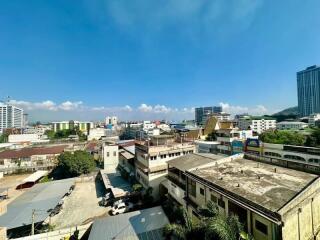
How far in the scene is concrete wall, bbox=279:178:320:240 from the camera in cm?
893

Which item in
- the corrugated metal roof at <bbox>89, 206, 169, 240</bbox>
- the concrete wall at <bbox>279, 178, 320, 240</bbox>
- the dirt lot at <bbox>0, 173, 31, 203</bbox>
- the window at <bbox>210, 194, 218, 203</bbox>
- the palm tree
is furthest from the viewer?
the dirt lot at <bbox>0, 173, 31, 203</bbox>

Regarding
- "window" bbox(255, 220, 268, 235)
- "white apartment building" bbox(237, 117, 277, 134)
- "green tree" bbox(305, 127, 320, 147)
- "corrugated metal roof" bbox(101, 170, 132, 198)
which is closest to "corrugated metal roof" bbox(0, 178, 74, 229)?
"corrugated metal roof" bbox(101, 170, 132, 198)

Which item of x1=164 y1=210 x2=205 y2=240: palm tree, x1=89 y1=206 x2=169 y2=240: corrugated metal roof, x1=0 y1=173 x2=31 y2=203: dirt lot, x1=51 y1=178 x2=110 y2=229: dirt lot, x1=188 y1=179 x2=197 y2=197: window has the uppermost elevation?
x1=188 y1=179 x2=197 y2=197: window

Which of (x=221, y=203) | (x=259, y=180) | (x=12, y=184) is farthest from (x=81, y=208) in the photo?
(x=12, y=184)

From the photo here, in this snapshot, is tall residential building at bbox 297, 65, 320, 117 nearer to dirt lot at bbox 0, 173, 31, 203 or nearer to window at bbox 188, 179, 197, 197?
window at bbox 188, 179, 197, 197

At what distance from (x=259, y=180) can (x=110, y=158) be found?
34.3 meters

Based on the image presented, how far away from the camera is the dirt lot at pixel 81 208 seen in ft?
73.4

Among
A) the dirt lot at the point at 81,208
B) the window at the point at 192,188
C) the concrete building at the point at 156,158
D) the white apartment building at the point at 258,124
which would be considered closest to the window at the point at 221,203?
the window at the point at 192,188

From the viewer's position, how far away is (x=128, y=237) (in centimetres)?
1529

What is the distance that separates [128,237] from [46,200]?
1562 centimetres

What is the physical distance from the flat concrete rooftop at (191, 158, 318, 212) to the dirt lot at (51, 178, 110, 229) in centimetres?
1560

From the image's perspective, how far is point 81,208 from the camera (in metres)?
25.6

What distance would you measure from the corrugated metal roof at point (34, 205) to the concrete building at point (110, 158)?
34.2 ft

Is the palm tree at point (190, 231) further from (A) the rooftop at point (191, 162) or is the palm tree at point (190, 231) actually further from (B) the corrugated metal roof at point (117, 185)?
(B) the corrugated metal roof at point (117, 185)
